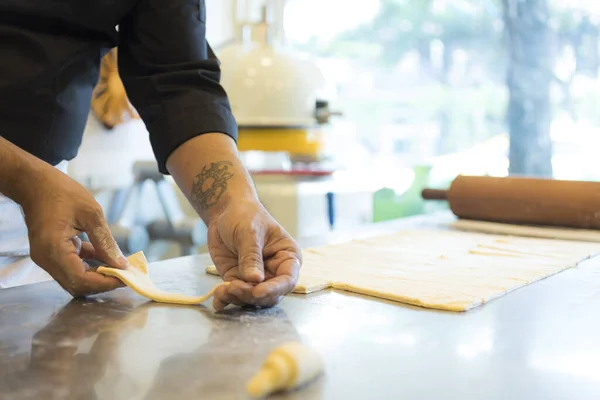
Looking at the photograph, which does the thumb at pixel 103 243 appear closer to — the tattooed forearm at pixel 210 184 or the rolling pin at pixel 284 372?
the tattooed forearm at pixel 210 184

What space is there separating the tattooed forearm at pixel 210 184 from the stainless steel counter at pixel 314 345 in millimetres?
122

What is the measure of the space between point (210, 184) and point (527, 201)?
2.62ft

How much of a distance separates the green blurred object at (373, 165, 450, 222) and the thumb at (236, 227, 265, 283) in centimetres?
268

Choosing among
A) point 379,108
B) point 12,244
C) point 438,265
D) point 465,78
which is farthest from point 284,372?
point 379,108

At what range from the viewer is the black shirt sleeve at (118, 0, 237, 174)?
0.95 metres

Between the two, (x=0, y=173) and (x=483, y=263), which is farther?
(x=483, y=263)

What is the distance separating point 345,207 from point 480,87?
1.15 metres

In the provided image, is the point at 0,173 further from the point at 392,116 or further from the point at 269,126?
the point at 392,116

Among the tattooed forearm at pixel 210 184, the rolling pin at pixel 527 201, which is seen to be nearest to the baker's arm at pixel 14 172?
the tattooed forearm at pixel 210 184

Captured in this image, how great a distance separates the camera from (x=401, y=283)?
84 centimetres

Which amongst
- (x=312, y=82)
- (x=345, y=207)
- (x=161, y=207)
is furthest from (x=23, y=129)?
(x=345, y=207)

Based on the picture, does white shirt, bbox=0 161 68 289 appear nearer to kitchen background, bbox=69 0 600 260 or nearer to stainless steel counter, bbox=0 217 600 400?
stainless steel counter, bbox=0 217 600 400

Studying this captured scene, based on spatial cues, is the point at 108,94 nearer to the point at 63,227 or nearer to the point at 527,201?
the point at 527,201

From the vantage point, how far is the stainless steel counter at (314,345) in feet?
1.57
